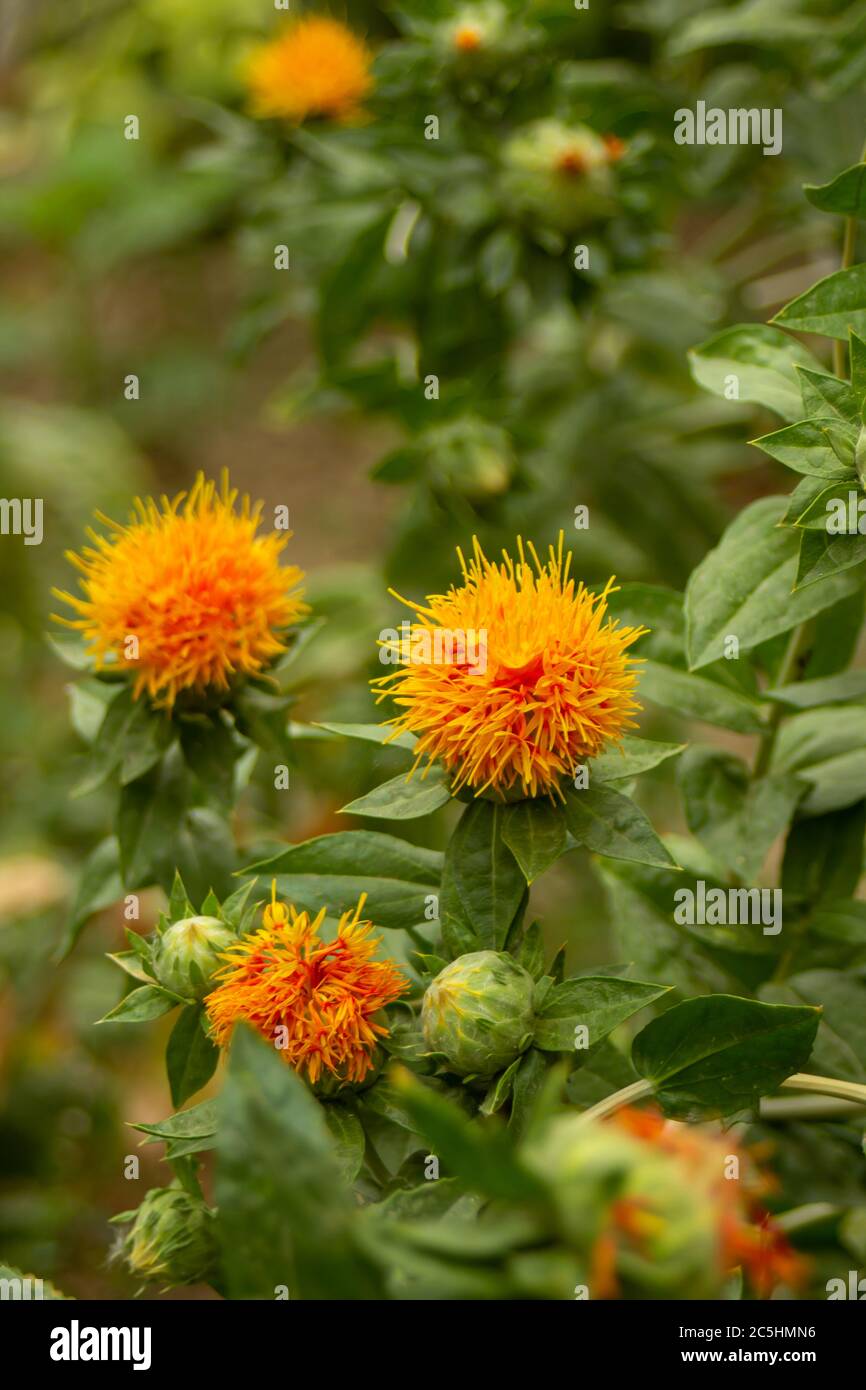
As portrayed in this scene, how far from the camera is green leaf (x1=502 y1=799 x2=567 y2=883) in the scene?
1121 mm

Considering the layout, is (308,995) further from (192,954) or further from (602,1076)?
(602,1076)

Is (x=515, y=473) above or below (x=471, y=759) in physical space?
above

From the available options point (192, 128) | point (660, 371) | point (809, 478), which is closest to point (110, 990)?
point (660, 371)

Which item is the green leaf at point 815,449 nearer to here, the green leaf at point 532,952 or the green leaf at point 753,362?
the green leaf at point 753,362

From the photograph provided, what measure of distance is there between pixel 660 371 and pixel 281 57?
93cm

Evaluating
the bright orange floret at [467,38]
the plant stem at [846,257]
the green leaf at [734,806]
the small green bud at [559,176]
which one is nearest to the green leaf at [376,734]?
the green leaf at [734,806]

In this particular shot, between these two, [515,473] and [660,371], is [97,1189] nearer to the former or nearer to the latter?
[515,473]

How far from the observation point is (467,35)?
176 centimetres

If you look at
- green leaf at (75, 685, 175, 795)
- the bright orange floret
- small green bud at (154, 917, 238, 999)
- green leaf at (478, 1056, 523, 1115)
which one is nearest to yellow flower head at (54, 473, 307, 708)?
green leaf at (75, 685, 175, 795)

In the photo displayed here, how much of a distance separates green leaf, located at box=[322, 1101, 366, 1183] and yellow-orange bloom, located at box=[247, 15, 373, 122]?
1580 millimetres

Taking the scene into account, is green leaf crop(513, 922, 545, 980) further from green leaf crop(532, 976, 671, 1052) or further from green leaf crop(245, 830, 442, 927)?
green leaf crop(245, 830, 442, 927)

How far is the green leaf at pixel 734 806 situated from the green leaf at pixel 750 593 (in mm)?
212

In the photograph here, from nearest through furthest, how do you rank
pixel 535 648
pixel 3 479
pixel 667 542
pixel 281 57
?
pixel 535 648 < pixel 281 57 < pixel 667 542 < pixel 3 479

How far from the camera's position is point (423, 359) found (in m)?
2.06
